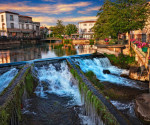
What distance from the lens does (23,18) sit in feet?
242

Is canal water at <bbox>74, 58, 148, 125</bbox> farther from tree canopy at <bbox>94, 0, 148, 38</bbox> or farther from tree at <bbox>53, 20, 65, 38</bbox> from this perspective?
tree at <bbox>53, 20, 65, 38</bbox>

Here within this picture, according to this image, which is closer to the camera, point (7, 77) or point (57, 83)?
point (7, 77)

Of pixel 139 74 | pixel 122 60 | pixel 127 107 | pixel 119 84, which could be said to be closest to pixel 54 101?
pixel 127 107

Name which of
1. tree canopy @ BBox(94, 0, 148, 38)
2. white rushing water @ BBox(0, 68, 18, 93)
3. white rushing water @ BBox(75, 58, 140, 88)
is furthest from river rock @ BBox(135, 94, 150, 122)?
tree canopy @ BBox(94, 0, 148, 38)

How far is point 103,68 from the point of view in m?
18.4

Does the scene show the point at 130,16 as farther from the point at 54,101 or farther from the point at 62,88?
the point at 54,101

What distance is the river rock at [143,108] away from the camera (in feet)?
24.7

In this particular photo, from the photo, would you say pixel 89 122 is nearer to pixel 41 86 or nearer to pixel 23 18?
pixel 41 86

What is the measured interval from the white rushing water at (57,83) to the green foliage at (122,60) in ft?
25.4

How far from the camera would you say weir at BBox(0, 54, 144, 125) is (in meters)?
6.06

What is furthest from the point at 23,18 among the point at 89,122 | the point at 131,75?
the point at 89,122

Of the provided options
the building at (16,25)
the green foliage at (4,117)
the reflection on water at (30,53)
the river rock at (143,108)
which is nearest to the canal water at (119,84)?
the river rock at (143,108)

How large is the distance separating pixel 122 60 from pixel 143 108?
12444 millimetres

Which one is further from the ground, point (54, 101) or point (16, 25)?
point (16, 25)
